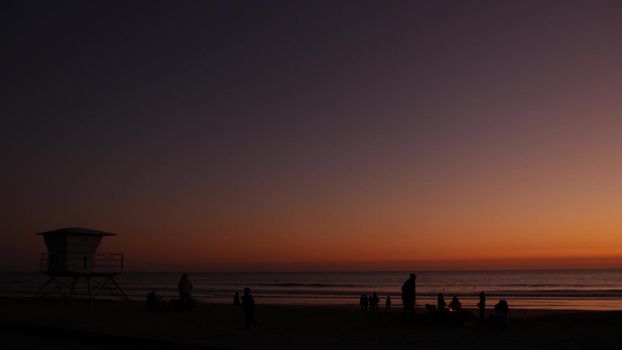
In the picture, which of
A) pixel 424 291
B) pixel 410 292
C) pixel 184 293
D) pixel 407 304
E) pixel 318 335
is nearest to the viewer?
pixel 318 335

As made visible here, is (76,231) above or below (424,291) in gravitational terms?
above

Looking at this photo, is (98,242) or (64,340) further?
(98,242)

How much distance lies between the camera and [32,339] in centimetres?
1153

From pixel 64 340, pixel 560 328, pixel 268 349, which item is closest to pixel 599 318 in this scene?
pixel 560 328

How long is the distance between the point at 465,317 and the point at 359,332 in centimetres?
399

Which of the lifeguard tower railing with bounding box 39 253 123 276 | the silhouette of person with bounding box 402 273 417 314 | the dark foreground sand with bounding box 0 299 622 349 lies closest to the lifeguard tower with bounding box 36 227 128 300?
the lifeguard tower railing with bounding box 39 253 123 276

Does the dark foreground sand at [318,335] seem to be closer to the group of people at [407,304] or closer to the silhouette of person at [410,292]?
the group of people at [407,304]

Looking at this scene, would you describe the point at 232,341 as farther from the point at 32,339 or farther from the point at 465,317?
the point at 465,317

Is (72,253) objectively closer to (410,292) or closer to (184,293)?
(184,293)

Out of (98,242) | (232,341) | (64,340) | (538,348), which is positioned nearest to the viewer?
(232,341)

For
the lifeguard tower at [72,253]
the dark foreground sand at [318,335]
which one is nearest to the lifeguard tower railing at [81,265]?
the lifeguard tower at [72,253]

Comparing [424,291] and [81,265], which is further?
[424,291]

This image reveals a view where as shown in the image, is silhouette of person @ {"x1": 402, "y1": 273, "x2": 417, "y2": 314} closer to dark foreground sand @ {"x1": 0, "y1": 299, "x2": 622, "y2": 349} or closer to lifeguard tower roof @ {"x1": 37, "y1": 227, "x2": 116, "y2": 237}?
dark foreground sand @ {"x1": 0, "y1": 299, "x2": 622, "y2": 349}

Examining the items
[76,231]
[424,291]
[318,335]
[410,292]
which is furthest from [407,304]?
[424,291]
